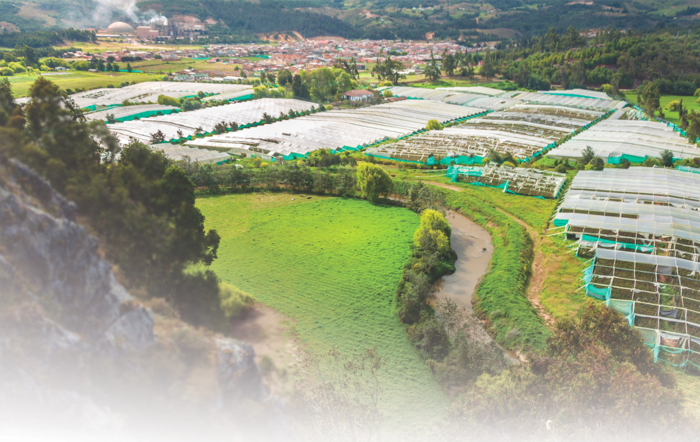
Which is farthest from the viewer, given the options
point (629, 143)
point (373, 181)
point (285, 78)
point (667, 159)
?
point (285, 78)

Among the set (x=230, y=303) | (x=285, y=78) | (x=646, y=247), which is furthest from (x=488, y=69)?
(x=230, y=303)

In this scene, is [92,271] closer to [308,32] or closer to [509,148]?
[509,148]

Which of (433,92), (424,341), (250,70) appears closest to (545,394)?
(424,341)

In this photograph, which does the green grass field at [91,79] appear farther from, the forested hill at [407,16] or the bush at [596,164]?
the bush at [596,164]

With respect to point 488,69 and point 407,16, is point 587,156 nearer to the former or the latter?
point 488,69

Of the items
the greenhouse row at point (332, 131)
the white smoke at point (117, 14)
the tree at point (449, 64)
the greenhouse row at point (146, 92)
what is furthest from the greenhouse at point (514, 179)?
the white smoke at point (117, 14)

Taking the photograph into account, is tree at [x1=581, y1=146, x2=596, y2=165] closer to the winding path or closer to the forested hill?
the winding path

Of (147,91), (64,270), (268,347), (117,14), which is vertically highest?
(117,14)

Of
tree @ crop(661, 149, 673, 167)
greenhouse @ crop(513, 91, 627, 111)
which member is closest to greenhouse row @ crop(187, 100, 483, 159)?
greenhouse @ crop(513, 91, 627, 111)
